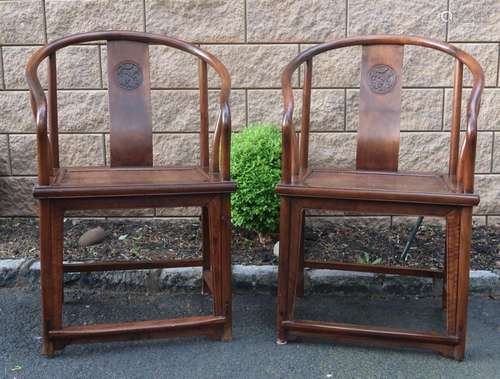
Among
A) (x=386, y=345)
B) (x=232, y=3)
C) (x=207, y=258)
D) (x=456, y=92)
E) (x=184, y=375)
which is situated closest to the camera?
(x=184, y=375)

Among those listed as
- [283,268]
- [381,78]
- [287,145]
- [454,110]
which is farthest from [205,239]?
[454,110]

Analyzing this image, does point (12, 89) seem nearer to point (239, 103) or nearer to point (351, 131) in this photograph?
point (239, 103)

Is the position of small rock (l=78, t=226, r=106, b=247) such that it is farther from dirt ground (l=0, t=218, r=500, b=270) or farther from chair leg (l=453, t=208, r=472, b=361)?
chair leg (l=453, t=208, r=472, b=361)

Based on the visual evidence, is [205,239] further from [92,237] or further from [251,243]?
[92,237]

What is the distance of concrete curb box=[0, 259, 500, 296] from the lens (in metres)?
2.91

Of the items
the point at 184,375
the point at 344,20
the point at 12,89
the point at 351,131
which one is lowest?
the point at 184,375

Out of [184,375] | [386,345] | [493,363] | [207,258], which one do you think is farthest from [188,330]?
[493,363]

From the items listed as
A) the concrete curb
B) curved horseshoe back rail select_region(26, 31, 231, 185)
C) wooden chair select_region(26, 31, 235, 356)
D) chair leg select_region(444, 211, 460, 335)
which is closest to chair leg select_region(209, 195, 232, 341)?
wooden chair select_region(26, 31, 235, 356)

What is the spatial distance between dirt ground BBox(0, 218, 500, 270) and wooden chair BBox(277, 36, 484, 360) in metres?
0.68

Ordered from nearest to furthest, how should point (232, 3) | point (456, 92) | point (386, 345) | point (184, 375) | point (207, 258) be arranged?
point (184, 375) < point (386, 345) < point (456, 92) < point (207, 258) < point (232, 3)

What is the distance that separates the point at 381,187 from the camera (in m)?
2.32

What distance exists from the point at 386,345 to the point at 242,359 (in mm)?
533

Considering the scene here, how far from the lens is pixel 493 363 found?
2.32m

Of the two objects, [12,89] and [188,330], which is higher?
[12,89]
